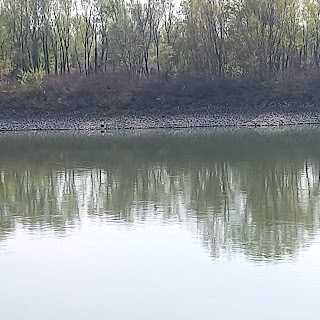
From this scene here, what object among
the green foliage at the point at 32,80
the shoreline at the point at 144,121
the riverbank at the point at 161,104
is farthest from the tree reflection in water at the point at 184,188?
the green foliage at the point at 32,80

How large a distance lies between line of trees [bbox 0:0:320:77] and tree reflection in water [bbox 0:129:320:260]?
1916 cm

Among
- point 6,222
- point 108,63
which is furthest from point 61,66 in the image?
point 6,222

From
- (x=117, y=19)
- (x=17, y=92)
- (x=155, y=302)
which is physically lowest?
(x=155, y=302)

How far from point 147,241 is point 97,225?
1780mm

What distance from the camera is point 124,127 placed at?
4362 cm

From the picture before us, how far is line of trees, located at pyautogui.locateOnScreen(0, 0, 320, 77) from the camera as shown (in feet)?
162

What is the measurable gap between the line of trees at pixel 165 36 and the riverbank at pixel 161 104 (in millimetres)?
3421

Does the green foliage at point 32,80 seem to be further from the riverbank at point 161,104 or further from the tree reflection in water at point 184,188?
the tree reflection in water at point 184,188

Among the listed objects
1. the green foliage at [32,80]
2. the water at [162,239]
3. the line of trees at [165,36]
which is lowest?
the water at [162,239]

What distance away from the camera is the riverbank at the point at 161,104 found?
43.4 meters

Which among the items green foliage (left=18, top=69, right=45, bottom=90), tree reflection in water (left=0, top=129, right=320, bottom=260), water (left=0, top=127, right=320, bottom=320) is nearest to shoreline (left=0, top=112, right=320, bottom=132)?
green foliage (left=18, top=69, right=45, bottom=90)

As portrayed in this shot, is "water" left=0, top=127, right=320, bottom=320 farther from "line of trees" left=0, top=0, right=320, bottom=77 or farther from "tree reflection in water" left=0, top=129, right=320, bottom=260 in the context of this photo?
"line of trees" left=0, top=0, right=320, bottom=77

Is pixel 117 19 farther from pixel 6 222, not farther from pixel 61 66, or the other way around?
pixel 6 222

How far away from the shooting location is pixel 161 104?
4512 cm
